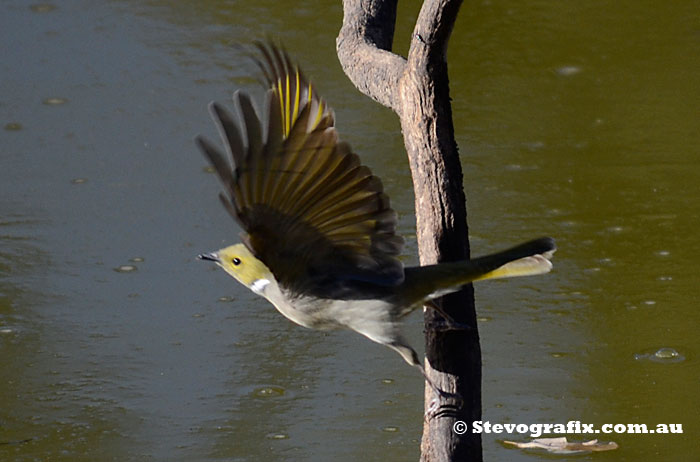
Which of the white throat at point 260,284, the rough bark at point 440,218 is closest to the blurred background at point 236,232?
the rough bark at point 440,218

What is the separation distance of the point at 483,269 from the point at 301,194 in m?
0.25

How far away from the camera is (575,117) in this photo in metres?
3.33

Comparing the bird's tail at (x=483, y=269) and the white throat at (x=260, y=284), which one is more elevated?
the bird's tail at (x=483, y=269)

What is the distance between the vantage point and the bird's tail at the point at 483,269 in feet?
4.52

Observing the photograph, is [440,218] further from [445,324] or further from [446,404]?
[446,404]

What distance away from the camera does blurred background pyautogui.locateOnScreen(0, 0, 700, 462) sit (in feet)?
7.74

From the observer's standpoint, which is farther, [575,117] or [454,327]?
[575,117]

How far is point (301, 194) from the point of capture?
4.20 feet

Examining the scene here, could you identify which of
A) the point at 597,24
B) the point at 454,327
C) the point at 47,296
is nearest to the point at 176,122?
the point at 47,296

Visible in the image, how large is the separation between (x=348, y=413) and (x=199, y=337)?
1.43 ft

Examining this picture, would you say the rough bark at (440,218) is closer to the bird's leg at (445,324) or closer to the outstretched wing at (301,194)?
the bird's leg at (445,324)

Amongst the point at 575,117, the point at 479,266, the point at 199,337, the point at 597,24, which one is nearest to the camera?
the point at 479,266

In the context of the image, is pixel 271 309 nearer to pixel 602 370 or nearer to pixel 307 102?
pixel 602 370

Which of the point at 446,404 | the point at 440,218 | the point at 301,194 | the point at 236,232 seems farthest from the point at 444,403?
the point at 236,232
